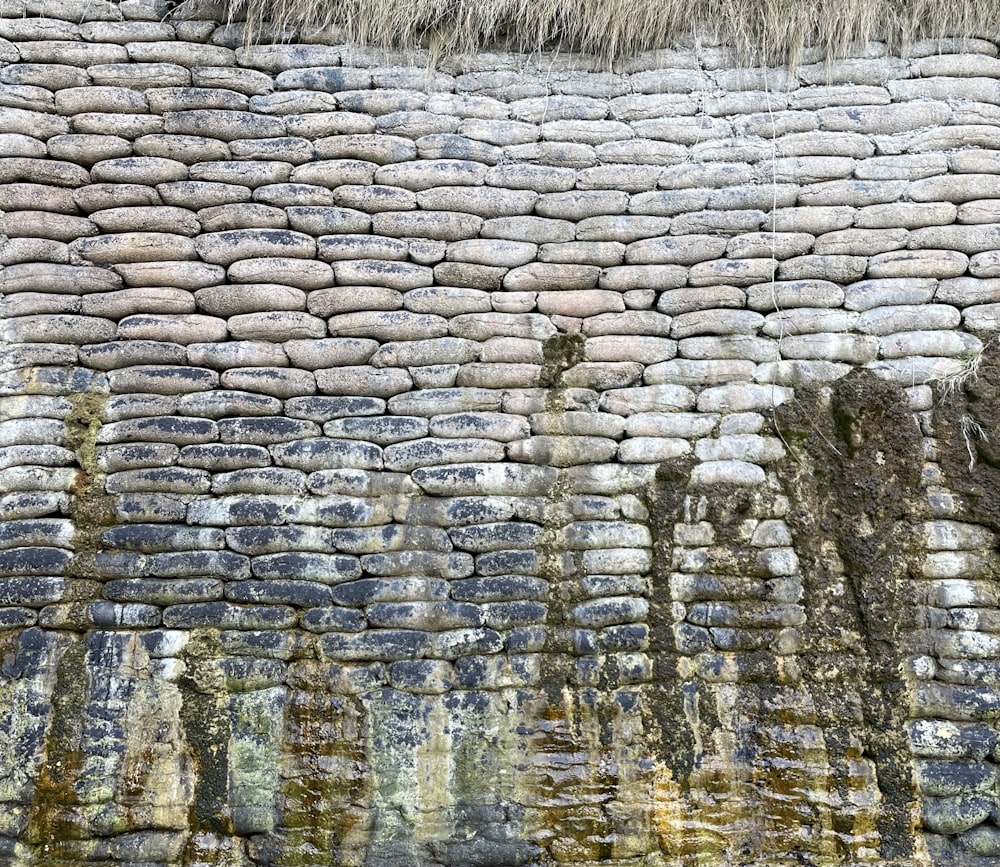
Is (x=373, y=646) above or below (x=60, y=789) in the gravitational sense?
above

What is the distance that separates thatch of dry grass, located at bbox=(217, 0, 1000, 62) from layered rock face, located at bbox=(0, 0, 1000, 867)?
0.29 feet

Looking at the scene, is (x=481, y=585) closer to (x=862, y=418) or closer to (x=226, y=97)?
(x=862, y=418)

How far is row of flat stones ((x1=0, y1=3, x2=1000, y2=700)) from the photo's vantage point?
3.28m

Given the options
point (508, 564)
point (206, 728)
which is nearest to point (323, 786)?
point (206, 728)

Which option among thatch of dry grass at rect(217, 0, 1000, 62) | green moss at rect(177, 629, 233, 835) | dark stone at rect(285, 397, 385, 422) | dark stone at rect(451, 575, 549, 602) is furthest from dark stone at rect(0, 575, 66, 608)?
thatch of dry grass at rect(217, 0, 1000, 62)

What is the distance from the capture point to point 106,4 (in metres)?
3.61

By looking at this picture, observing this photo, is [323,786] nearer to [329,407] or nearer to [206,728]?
[206,728]

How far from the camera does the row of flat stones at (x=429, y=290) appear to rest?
10.8ft

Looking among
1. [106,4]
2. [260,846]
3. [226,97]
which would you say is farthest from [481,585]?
[106,4]

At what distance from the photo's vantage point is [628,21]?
144 inches

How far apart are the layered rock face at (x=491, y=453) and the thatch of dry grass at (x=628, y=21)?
9cm

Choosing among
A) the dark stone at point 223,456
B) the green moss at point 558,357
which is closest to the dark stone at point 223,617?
the dark stone at point 223,456

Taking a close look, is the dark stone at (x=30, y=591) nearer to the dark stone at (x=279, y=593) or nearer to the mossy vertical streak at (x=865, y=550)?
the dark stone at (x=279, y=593)

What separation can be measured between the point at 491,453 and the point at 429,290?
2.12 ft
